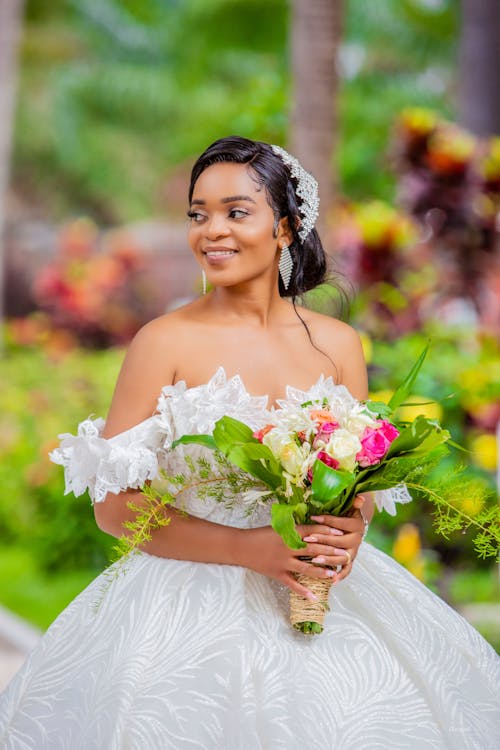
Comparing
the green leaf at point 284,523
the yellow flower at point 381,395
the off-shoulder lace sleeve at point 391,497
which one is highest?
the green leaf at point 284,523

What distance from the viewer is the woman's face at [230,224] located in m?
2.37

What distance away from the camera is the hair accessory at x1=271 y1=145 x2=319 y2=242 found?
2.49 metres

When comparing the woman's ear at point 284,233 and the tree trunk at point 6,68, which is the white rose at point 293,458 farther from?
the tree trunk at point 6,68

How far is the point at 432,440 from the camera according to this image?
211 centimetres

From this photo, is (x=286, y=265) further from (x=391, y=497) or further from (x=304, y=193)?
(x=391, y=497)

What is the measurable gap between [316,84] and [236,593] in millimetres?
5307

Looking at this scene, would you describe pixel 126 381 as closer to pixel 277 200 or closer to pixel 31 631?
pixel 277 200

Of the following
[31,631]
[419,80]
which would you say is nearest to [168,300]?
[419,80]

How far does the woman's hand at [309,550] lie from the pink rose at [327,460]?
0.12 meters

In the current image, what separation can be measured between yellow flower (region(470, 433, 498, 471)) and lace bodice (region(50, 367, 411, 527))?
2.37 m

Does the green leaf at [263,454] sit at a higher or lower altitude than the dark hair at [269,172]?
lower

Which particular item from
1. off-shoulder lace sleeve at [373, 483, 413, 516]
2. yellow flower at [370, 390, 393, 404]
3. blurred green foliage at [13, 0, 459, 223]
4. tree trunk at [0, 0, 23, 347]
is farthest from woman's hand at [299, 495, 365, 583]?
blurred green foliage at [13, 0, 459, 223]

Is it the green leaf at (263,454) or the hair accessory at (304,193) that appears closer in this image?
the green leaf at (263,454)

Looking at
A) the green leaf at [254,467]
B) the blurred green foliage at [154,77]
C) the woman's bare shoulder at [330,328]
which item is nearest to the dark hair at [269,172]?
the woman's bare shoulder at [330,328]
